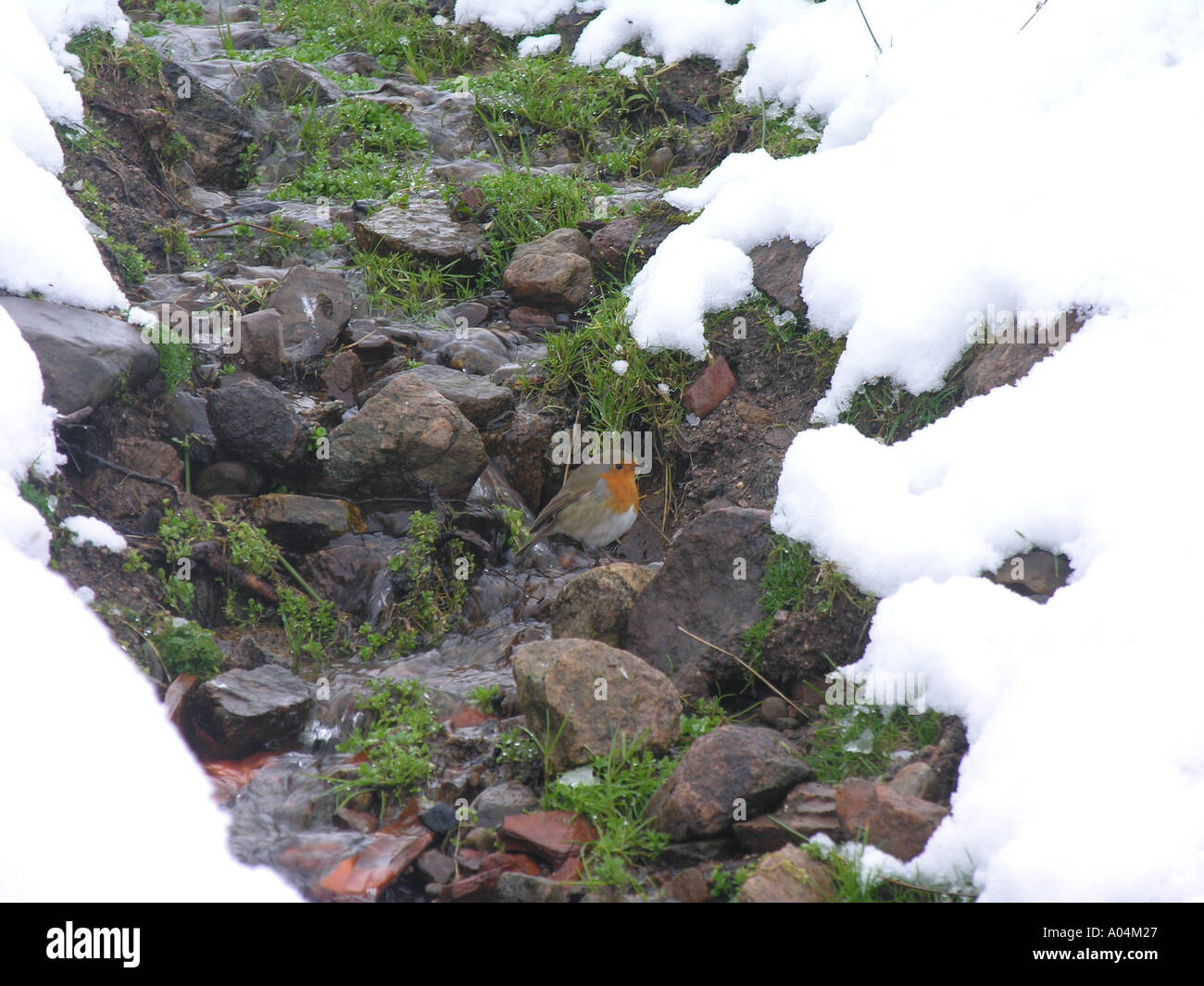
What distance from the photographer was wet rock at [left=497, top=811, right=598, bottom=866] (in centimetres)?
277

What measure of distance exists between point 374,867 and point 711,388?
2905 millimetres

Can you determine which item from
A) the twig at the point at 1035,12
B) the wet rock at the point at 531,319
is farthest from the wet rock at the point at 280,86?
the twig at the point at 1035,12

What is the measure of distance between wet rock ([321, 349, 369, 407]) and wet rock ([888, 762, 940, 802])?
342cm

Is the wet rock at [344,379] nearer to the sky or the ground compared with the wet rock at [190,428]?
nearer to the sky

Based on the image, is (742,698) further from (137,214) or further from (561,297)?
(137,214)

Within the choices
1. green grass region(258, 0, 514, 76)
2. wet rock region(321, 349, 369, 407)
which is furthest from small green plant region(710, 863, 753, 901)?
green grass region(258, 0, 514, 76)

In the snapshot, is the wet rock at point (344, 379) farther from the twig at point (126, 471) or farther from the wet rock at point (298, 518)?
the twig at point (126, 471)

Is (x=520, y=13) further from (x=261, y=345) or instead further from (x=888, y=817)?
(x=888, y=817)

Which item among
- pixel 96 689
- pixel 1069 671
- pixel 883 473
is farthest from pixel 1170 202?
pixel 96 689

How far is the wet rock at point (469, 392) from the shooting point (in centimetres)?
488

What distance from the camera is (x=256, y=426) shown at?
165 inches

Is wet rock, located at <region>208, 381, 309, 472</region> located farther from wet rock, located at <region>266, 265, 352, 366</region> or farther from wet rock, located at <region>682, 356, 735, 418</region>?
wet rock, located at <region>682, 356, 735, 418</region>

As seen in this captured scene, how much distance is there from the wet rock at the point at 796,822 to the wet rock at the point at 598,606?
1.17m

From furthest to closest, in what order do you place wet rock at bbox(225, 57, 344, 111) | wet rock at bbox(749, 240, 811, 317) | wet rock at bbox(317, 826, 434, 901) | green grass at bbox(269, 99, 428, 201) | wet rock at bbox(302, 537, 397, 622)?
wet rock at bbox(225, 57, 344, 111) → green grass at bbox(269, 99, 428, 201) → wet rock at bbox(749, 240, 811, 317) → wet rock at bbox(302, 537, 397, 622) → wet rock at bbox(317, 826, 434, 901)
